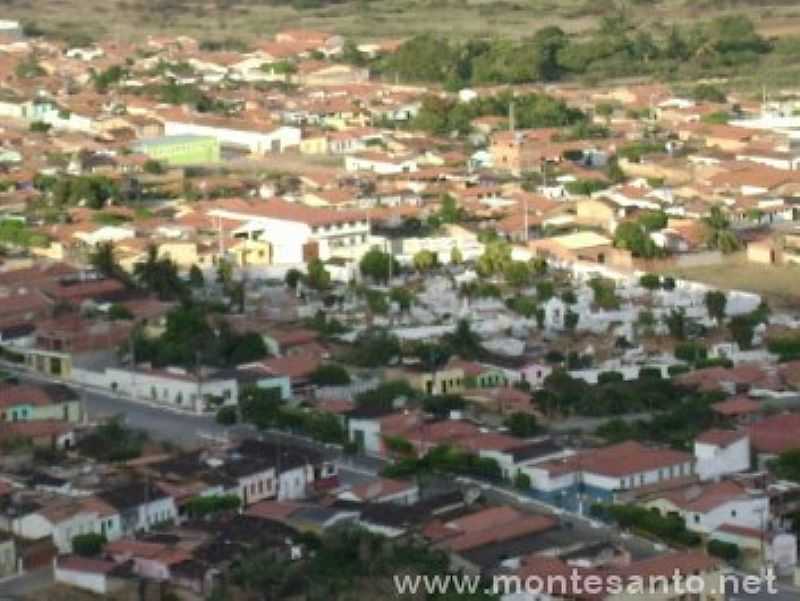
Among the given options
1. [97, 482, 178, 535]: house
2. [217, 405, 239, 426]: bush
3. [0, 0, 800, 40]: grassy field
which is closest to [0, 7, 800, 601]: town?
[97, 482, 178, 535]: house

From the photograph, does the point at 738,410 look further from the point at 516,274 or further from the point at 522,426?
the point at 516,274

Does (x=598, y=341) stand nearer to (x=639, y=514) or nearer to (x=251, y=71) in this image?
(x=639, y=514)

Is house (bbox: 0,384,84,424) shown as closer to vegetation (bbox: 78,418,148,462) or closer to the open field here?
vegetation (bbox: 78,418,148,462)

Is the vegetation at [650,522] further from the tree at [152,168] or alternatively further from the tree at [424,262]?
the tree at [152,168]

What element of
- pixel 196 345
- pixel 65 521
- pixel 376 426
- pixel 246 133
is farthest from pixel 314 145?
pixel 65 521

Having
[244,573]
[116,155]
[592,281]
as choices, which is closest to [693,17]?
[116,155]

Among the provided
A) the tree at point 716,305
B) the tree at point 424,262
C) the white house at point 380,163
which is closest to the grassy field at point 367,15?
the white house at point 380,163
